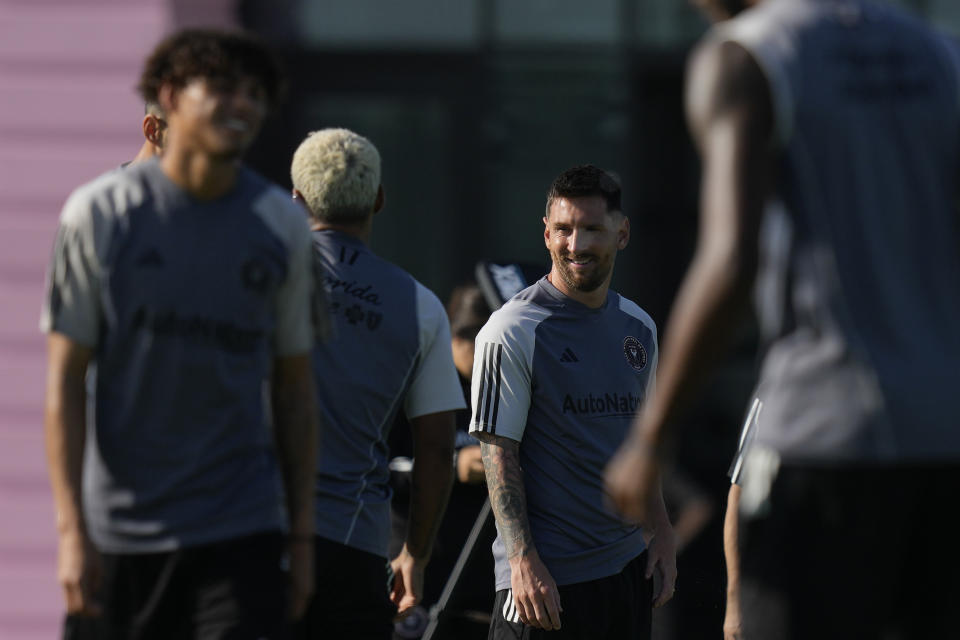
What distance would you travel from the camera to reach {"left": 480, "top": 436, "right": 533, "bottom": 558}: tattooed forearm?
4.52 metres

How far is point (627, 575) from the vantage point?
4.69 metres

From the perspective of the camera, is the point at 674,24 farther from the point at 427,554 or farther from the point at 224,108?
the point at 224,108

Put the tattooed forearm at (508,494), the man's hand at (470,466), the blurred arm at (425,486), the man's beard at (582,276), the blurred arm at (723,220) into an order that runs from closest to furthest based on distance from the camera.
A: the blurred arm at (723,220) → the blurred arm at (425,486) → the tattooed forearm at (508,494) → the man's beard at (582,276) → the man's hand at (470,466)

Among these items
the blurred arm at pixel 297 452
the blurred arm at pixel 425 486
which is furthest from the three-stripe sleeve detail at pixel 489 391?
the blurred arm at pixel 297 452

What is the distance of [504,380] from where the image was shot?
4.61m

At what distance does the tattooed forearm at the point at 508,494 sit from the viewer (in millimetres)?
4520

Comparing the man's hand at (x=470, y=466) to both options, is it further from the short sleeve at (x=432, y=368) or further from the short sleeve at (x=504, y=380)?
the short sleeve at (x=432, y=368)

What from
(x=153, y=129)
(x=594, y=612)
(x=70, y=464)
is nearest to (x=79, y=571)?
(x=70, y=464)

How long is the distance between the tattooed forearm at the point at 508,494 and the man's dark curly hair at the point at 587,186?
0.81 metres

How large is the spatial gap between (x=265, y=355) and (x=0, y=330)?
432cm

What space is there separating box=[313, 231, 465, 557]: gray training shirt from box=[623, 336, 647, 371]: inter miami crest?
710 mm

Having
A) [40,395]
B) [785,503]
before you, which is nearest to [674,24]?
[40,395]

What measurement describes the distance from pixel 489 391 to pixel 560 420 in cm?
22

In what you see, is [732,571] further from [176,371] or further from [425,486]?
[176,371]
